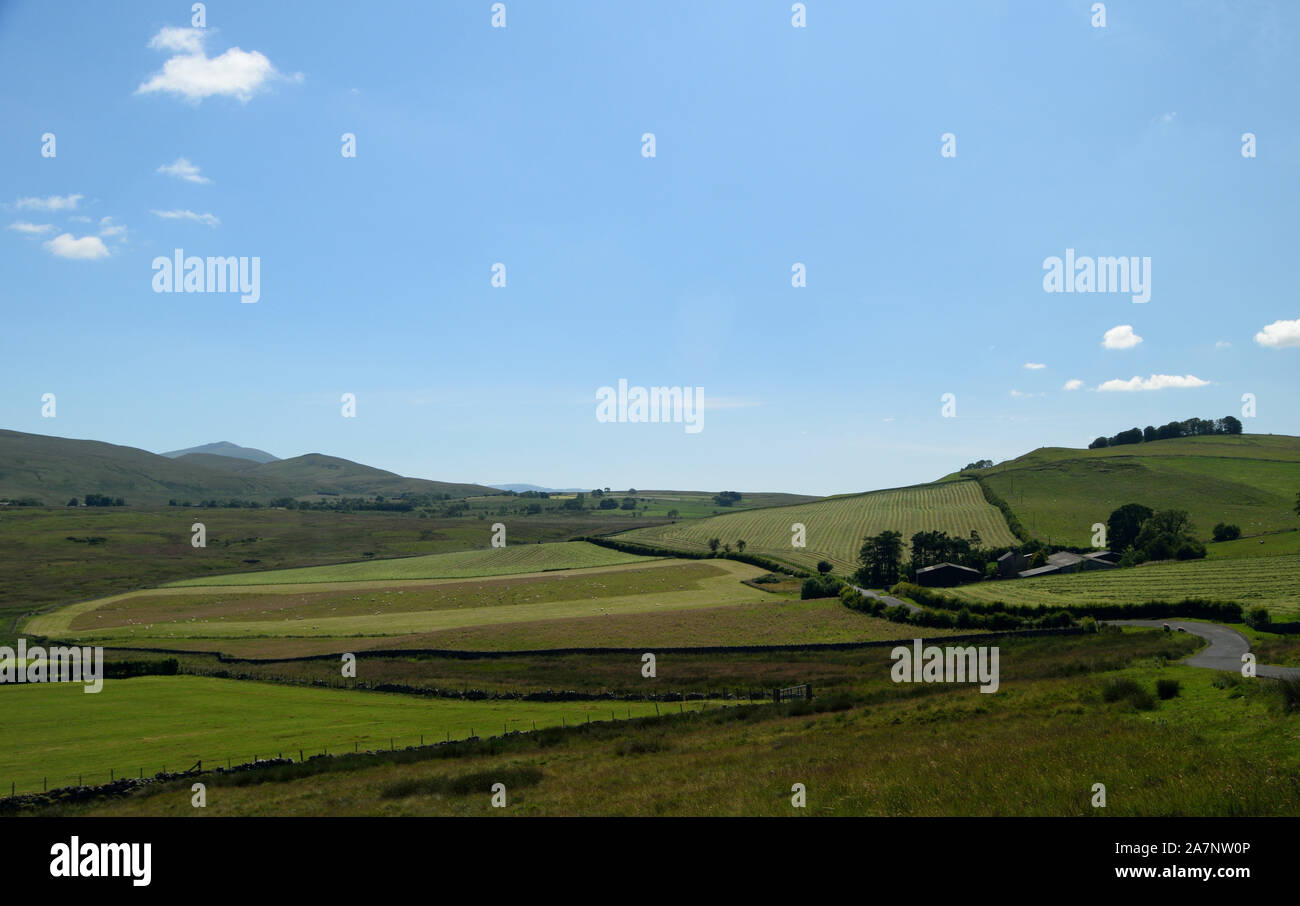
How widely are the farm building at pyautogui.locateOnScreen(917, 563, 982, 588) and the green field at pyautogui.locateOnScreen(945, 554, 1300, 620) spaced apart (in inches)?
168

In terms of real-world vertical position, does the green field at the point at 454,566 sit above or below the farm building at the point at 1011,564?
below

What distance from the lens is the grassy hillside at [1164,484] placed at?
380ft

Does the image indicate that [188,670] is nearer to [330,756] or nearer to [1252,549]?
[330,756]

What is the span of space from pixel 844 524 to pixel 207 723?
11668 centimetres

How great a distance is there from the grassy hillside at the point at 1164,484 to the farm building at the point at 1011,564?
16.0 metres

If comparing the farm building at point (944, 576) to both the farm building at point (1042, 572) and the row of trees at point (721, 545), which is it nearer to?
the farm building at point (1042, 572)

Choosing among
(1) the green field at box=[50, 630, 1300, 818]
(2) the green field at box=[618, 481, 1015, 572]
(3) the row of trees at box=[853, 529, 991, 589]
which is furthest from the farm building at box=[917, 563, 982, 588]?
(1) the green field at box=[50, 630, 1300, 818]

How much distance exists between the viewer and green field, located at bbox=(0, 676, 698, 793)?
3406 centimetres

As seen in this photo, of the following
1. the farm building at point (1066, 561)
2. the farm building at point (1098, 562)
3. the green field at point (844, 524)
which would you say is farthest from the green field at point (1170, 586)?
the green field at point (844, 524)

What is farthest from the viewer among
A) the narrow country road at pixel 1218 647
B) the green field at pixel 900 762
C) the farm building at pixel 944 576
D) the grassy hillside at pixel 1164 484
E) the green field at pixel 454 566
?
the green field at pixel 454 566

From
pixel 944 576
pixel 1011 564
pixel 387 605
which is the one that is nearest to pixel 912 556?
pixel 944 576

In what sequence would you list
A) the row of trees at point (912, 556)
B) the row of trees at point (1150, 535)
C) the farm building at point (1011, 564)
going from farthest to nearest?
the row of trees at point (912, 556) < the farm building at point (1011, 564) < the row of trees at point (1150, 535)

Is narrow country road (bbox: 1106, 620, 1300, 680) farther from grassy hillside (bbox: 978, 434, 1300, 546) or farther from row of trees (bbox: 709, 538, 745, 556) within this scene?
row of trees (bbox: 709, 538, 745, 556)
